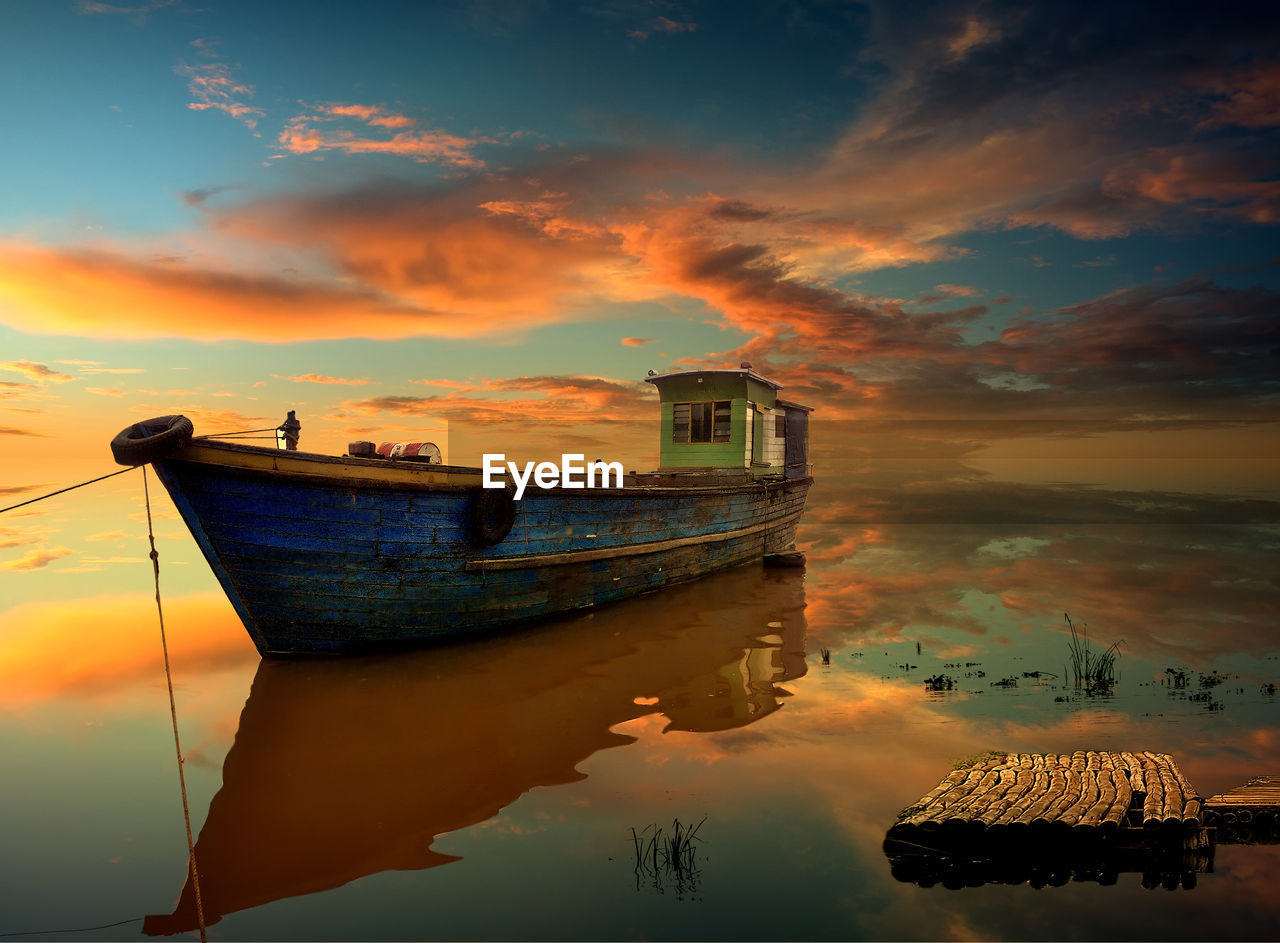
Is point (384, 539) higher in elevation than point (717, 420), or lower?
lower

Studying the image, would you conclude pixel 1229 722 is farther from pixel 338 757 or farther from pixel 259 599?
pixel 259 599

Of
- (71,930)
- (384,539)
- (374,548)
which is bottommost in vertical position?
(71,930)

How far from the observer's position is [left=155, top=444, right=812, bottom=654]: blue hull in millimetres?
7684

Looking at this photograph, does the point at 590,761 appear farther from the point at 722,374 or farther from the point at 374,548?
the point at 722,374

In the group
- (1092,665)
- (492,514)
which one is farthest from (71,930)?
(1092,665)

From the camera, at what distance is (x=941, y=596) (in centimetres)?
1454

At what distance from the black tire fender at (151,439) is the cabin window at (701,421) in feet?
39.5

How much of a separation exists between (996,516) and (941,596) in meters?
22.8

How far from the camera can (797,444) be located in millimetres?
21156

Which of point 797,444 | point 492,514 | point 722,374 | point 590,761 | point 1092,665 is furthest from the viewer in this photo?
point 797,444

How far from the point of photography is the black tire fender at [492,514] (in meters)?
9.03

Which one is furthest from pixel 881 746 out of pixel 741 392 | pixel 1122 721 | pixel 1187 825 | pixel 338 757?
pixel 741 392

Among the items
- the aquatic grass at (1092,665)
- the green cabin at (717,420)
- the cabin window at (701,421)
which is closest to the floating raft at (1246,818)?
the aquatic grass at (1092,665)

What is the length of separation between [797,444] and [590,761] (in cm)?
1641
